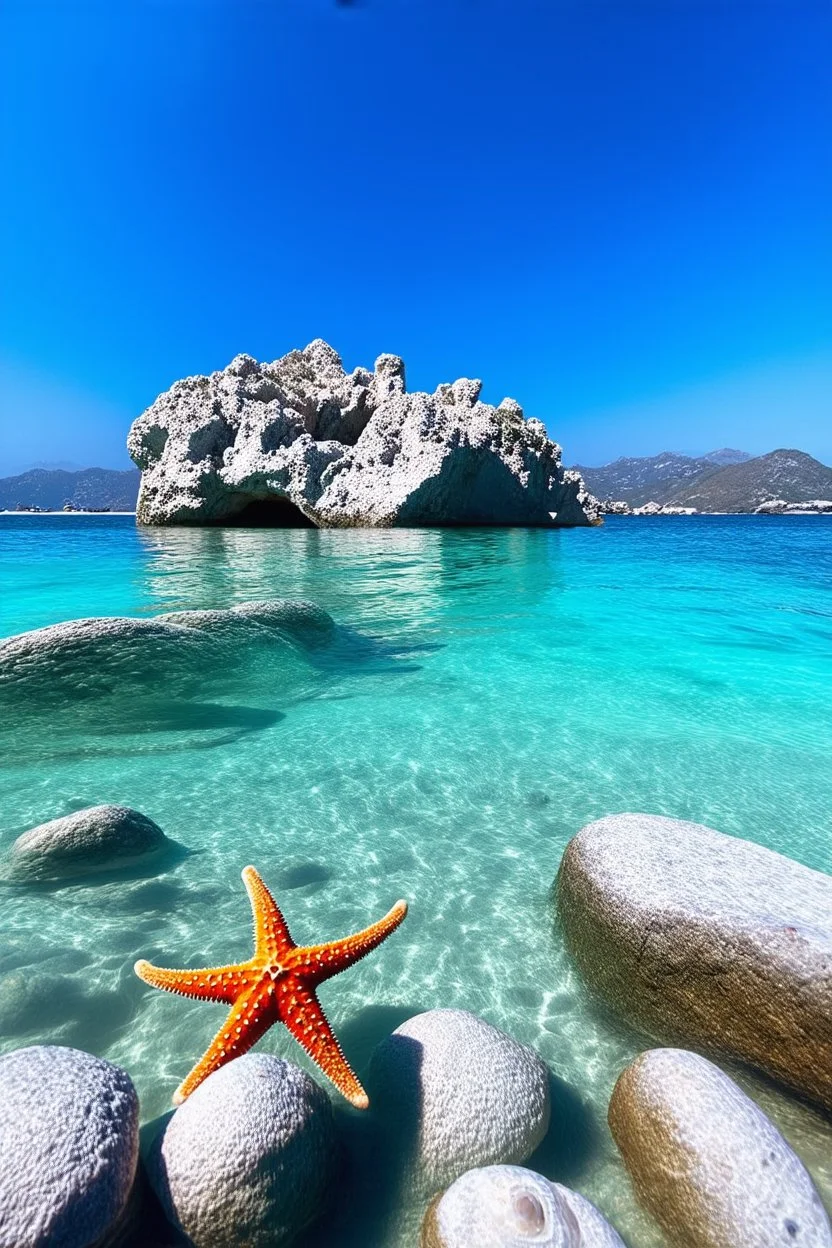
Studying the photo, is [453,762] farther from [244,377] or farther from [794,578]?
[244,377]

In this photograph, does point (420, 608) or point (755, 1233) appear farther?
point (420, 608)

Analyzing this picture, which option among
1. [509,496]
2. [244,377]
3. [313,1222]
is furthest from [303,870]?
[244,377]

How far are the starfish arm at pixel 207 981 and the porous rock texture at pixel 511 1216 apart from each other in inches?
38.1

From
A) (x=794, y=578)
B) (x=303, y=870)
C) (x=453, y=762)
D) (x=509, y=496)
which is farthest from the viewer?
(x=509, y=496)

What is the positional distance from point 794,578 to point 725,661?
15539 millimetres

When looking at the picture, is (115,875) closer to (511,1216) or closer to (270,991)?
(270,991)

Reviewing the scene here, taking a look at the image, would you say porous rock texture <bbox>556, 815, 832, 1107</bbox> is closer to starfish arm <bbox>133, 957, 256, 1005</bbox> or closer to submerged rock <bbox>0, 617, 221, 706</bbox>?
starfish arm <bbox>133, 957, 256, 1005</bbox>

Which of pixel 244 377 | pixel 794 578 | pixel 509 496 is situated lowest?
pixel 794 578

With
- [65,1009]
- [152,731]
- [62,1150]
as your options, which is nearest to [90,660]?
[152,731]

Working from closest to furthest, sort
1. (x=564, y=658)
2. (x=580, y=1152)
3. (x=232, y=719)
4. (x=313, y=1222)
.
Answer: (x=313, y=1222) → (x=580, y=1152) → (x=232, y=719) → (x=564, y=658)

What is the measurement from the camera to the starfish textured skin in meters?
2.18

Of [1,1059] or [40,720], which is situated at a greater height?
[1,1059]

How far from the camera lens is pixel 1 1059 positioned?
2.10 m

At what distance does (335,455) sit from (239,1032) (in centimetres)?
4464
